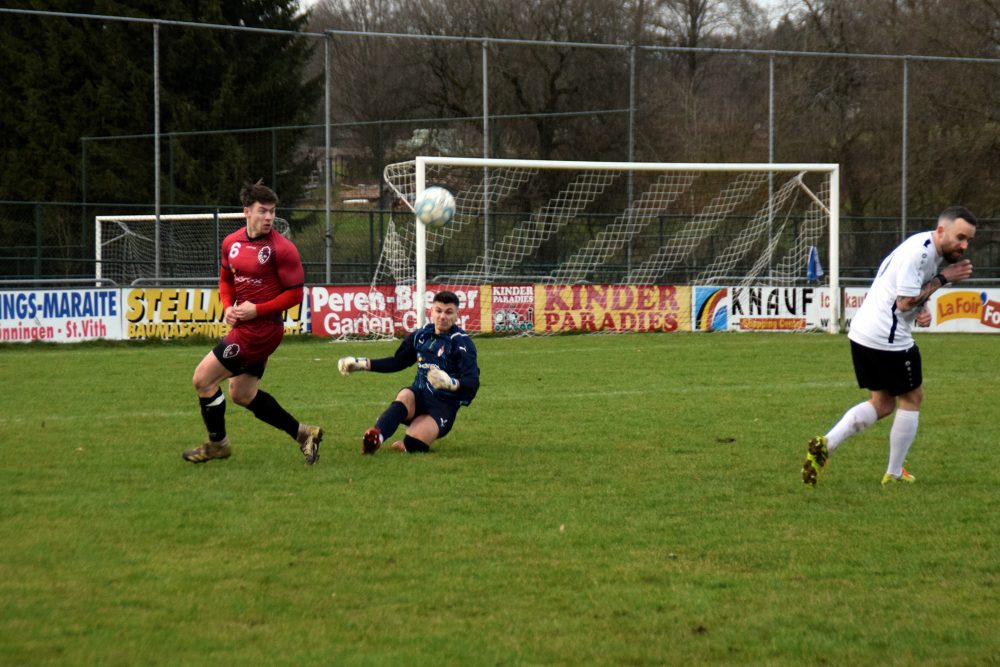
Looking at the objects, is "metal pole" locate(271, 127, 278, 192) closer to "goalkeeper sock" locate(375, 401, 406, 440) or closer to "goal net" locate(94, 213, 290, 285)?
"goal net" locate(94, 213, 290, 285)

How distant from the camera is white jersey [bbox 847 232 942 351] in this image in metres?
7.23

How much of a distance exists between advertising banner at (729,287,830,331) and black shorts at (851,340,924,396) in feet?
51.2

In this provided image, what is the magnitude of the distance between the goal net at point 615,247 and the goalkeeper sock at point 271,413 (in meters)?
12.1

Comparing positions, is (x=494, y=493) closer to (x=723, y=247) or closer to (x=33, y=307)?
(x=33, y=307)

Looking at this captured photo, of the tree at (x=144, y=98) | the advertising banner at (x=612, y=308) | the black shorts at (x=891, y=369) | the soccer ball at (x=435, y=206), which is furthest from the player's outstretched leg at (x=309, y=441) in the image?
the tree at (x=144, y=98)

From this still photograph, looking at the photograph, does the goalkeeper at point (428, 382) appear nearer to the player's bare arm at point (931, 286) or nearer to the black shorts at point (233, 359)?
the black shorts at point (233, 359)

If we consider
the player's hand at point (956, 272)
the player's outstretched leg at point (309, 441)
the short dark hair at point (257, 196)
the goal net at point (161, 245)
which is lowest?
the player's outstretched leg at point (309, 441)

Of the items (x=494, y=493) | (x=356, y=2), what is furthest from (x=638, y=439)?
(x=356, y=2)

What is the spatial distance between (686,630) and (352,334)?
56.9 feet

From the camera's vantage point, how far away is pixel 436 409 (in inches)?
358

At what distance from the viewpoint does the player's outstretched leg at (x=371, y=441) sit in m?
8.66

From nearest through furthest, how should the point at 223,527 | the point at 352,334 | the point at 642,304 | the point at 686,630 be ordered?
the point at 686,630
the point at 223,527
the point at 352,334
the point at 642,304

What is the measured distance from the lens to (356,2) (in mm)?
35406

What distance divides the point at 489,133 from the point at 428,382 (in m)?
19.2
